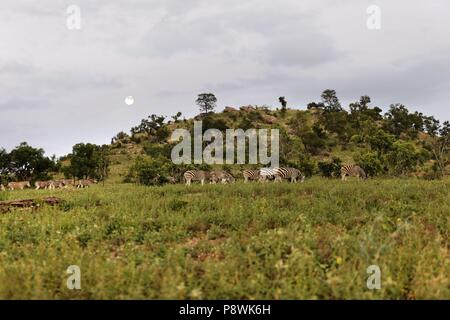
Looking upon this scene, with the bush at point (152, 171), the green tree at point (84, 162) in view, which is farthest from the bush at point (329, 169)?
the green tree at point (84, 162)

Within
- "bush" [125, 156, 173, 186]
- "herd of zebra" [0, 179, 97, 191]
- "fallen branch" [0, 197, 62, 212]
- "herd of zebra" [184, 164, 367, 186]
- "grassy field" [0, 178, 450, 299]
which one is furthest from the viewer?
"bush" [125, 156, 173, 186]

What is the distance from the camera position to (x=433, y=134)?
81.7 m

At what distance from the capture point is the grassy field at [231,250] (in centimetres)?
702

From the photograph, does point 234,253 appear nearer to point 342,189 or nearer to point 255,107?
point 342,189

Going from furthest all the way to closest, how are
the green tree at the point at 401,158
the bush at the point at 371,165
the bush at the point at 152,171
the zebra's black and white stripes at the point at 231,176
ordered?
the bush at the point at 371,165
the green tree at the point at 401,158
the bush at the point at 152,171
the zebra's black and white stripes at the point at 231,176

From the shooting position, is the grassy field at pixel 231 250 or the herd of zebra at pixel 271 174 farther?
the herd of zebra at pixel 271 174

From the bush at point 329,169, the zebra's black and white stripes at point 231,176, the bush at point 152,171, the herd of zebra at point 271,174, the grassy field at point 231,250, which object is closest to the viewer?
the grassy field at point 231,250

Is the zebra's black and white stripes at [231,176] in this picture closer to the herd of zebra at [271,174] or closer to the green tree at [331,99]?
the herd of zebra at [271,174]

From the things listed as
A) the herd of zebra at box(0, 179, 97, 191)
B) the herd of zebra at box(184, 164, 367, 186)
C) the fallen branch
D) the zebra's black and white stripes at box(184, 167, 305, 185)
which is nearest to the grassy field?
the fallen branch

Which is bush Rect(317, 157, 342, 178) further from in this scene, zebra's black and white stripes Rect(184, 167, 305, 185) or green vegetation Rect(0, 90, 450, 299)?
green vegetation Rect(0, 90, 450, 299)

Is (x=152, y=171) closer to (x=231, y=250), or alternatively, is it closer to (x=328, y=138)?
(x=231, y=250)

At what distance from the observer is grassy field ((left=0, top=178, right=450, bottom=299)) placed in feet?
23.0

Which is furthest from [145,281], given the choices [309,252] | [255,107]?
[255,107]
